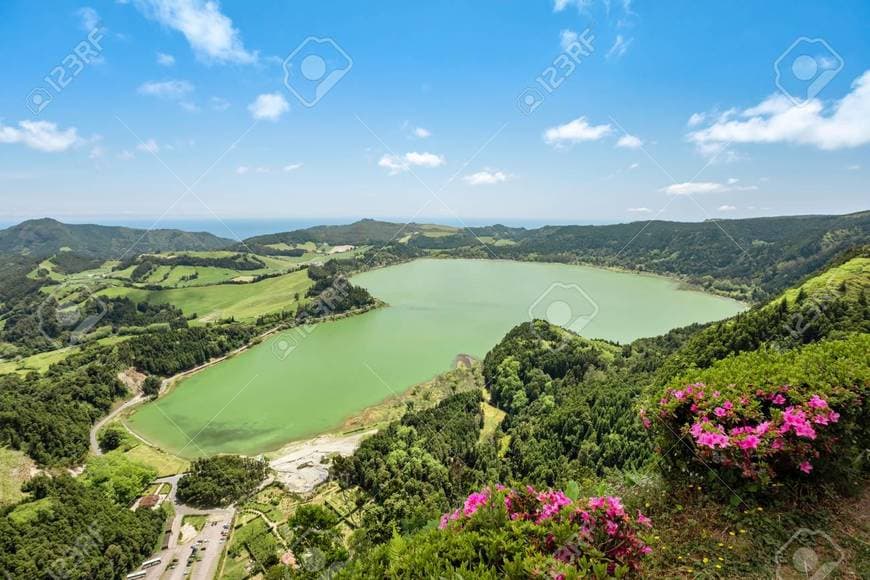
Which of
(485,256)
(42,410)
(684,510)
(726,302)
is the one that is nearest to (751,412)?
(684,510)

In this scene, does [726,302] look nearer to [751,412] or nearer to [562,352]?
[562,352]

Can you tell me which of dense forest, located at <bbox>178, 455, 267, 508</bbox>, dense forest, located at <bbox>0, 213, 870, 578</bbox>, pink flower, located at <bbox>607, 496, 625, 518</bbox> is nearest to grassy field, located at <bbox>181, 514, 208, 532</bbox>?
dense forest, located at <bbox>178, 455, 267, 508</bbox>

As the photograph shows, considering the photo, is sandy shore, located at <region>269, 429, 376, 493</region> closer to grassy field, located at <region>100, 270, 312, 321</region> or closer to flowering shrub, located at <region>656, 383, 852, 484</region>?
flowering shrub, located at <region>656, 383, 852, 484</region>

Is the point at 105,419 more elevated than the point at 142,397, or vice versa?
the point at 142,397

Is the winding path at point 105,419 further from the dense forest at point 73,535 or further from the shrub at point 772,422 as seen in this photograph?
the shrub at point 772,422

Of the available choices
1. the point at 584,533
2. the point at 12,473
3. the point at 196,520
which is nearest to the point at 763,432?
the point at 584,533

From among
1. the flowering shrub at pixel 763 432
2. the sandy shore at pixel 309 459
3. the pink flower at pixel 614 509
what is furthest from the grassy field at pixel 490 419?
the pink flower at pixel 614 509

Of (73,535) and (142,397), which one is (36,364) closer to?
(142,397)
